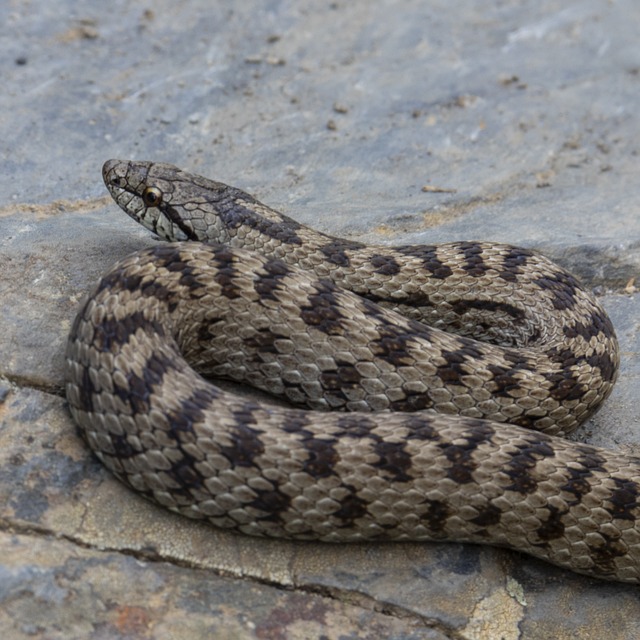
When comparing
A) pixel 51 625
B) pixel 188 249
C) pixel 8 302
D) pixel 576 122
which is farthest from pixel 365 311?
pixel 576 122

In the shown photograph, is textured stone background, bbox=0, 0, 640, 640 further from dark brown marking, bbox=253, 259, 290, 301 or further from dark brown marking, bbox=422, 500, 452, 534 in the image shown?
dark brown marking, bbox=253, 259, 290, 301

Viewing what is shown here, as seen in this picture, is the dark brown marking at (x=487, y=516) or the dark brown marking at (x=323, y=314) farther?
the dark brown marking at (x=323, y=314)

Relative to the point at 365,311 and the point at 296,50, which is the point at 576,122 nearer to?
the point at 296,50

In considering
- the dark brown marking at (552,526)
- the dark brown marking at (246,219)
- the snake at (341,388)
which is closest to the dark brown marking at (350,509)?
the snake at (341,388)

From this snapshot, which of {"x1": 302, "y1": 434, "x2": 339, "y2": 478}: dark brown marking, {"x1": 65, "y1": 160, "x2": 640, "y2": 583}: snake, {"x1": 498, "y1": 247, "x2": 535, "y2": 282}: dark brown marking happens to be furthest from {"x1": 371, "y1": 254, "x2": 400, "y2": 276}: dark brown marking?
{"x1": 302, "y1": 434, "x2": 339, "y2": 478}: dark brown marking

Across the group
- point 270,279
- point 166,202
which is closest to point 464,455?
point 270,279

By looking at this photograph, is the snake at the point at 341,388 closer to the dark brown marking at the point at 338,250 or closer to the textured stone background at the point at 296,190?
the dark brown marking at the point at 338,250
